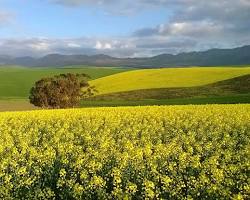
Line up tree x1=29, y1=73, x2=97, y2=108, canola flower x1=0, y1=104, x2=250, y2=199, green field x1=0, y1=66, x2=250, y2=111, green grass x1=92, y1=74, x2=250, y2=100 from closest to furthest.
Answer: canola flower x1=0, y1=104, x2=250, y2=199
tree x1=29, y1=73, x2=97, y2=108
green field x1=0, y1=66, x2=250, y2=111
green grass x1=92, y1=74, x2=250, y2=100

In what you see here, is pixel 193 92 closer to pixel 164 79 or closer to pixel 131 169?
pixel 164 79

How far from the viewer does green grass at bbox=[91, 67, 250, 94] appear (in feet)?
315

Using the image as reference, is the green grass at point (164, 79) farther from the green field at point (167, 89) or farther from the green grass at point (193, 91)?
the green grass at point (193, 91)

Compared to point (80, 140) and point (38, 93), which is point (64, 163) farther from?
point (38, 93)

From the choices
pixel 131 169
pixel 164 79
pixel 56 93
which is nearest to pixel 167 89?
pixel 164 79

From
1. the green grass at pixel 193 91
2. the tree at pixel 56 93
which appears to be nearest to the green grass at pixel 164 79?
the green grass at pixel 193 91

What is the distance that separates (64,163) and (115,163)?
70.0 inches

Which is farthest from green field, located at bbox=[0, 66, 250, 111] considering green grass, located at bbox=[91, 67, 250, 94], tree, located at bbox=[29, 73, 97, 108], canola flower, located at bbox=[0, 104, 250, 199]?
canola flower, located at bbox=[0, 104, 250, 199]

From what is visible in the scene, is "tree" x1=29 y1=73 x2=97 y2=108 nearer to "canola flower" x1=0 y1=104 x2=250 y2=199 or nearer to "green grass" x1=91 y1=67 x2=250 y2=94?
"green grass" x1=91 y1=67 x2=250 y2=94

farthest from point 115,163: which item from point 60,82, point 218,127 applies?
point 60,82

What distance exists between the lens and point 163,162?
48.1ft

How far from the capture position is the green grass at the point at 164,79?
9587 cm

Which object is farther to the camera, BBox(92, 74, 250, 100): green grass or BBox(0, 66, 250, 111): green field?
BBox(92, 74, 250, 100): green grass

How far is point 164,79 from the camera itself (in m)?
106
